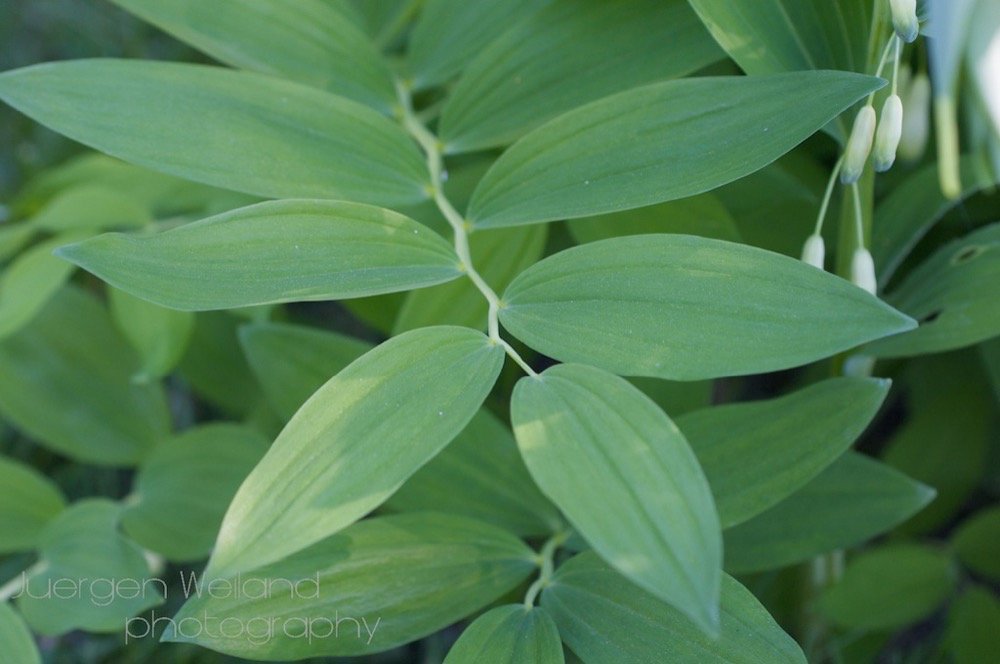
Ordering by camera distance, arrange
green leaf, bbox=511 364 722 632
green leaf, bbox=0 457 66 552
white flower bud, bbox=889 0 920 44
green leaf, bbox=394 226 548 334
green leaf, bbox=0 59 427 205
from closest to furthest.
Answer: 1. green leaf, bbox=511 364 722 632
2. white flower bud, bbox=889 0 920 44
3. green leaf, bbox=0 59 427 205
4. green leaf, bbox=394 226 548 334
5. green leaf, bbox=0 457 66 552

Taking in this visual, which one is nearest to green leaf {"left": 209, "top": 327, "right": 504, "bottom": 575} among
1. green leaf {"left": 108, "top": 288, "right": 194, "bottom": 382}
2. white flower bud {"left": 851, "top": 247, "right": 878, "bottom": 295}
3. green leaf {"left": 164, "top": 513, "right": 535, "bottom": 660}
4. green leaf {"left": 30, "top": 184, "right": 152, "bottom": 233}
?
green leaf {"left": 164, "top": 513, "right": 535, "bottom": 660}

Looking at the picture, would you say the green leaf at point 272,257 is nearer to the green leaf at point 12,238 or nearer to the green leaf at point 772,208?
the green leaf at point 772,208

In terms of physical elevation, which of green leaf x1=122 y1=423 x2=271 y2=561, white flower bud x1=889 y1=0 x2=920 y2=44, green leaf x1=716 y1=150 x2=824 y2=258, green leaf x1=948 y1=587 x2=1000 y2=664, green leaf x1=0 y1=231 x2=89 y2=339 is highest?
white flower bud x1=889 y1=0 x2=920 y2=44

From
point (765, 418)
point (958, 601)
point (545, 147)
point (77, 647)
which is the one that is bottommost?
point (77, 647)

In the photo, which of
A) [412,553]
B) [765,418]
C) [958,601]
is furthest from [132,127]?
[958,601]

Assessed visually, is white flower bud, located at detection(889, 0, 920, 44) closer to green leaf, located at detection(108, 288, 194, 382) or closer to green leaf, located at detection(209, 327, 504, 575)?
green leaf, located at detection(209, 327, 504, 575)

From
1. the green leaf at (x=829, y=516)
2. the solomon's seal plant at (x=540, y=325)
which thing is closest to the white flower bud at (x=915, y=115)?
the solomon's seal plant at (x=540, y=325)

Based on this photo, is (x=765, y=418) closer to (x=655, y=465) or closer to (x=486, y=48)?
(x=655, y=465)
